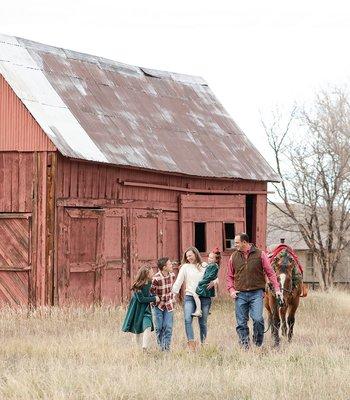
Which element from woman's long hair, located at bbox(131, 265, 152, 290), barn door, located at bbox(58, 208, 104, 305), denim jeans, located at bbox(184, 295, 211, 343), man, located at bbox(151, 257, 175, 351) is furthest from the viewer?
barn door, located at bbox(58, 208, 104, 305)

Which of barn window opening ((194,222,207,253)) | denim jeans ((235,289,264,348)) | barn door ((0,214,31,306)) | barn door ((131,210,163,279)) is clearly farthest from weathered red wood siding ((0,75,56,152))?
denim jeans ((235,289,264,348))

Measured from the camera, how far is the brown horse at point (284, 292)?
50.3ft

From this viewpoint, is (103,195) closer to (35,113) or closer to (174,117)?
(35,113)

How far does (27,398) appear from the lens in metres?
9.59

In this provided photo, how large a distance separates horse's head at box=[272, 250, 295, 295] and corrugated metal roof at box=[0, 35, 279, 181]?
5569mm

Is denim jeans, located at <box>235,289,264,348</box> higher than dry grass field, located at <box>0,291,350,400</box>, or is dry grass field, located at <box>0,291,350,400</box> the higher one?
denim jeans, located at <box>235,289,264,348</box>

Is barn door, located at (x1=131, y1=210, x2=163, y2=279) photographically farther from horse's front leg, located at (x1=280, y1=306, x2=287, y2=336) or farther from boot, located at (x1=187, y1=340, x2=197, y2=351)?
boot, located at (x1=187, y1=340, x2=197, y2=351)

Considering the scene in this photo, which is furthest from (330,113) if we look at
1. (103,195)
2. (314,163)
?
(103,195)

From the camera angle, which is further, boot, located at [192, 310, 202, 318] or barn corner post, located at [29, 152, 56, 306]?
barn corner post, located at [29, 152, 56, 306]

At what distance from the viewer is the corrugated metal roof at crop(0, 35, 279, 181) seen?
67.7 ft

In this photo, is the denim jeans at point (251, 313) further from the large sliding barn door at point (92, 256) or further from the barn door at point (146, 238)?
the barn door at point (146, 238)

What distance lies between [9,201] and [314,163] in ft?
76.0

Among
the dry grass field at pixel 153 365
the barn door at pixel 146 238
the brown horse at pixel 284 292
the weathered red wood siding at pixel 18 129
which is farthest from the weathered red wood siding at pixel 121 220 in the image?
the brown horse at pixel 284 292

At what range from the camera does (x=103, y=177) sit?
69.5 ft
